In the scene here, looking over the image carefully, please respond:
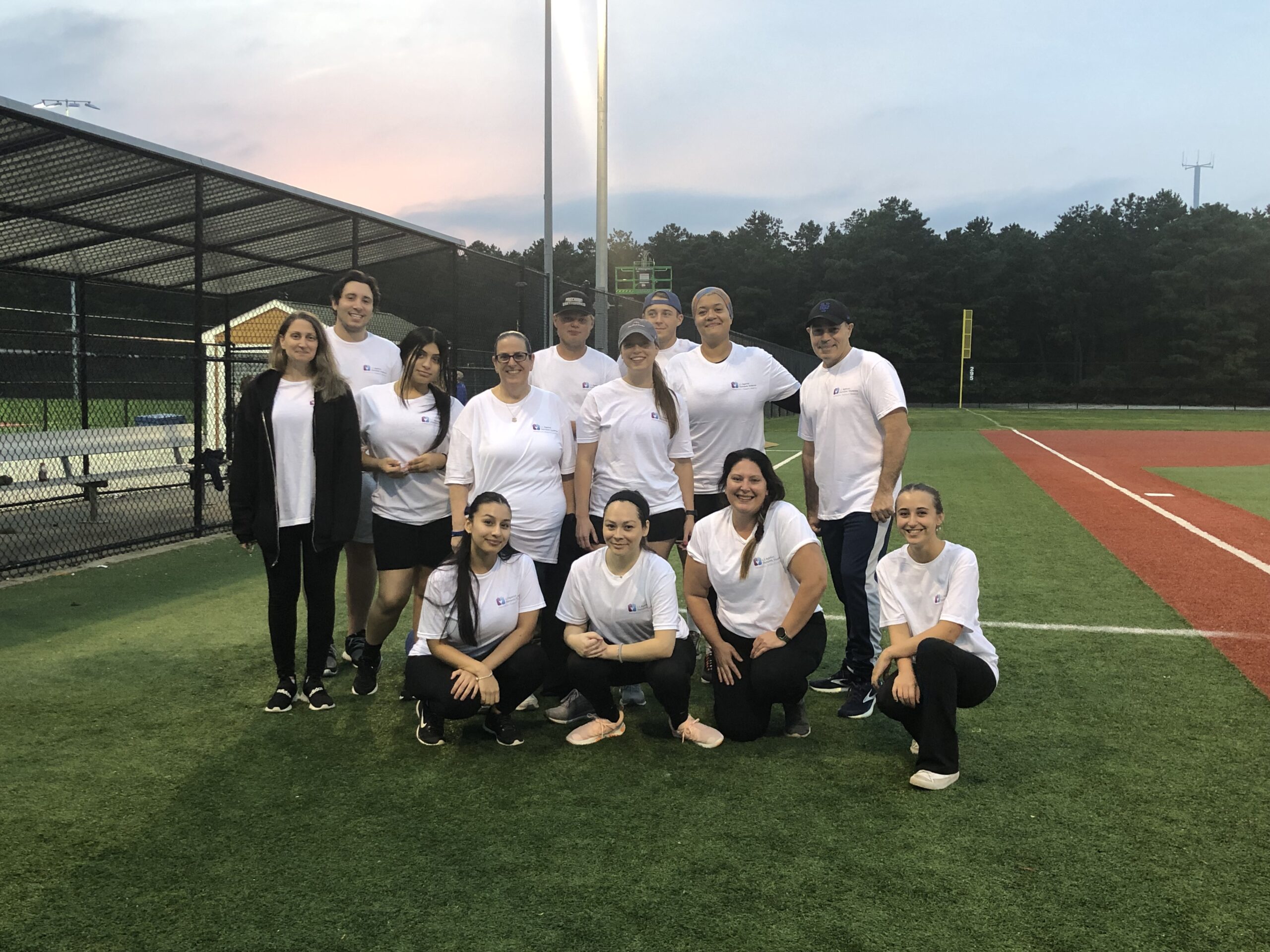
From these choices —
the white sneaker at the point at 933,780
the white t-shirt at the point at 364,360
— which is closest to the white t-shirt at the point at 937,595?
the white sneaker at the point at 933,780

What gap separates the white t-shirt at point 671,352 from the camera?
16.0 feet

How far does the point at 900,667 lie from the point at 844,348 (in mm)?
1621

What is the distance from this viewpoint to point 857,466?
14.6 ft

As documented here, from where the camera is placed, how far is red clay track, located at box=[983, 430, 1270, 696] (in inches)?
231

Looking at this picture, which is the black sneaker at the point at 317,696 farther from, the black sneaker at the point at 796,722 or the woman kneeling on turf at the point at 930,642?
the woman kneeling on turf at the point at 930,642

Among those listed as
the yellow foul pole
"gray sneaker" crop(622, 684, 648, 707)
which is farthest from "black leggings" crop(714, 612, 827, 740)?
the yellow foul pole

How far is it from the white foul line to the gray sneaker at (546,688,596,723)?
5.71m

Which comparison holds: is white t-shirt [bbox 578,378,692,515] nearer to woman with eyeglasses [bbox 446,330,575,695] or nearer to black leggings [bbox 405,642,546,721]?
woman with eyeglasses [bbox 446,330,575,695]

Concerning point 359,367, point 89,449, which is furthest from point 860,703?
point 89,449

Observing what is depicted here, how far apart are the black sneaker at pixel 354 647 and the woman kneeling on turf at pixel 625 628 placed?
1532 millimetres

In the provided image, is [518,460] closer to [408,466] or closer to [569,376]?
[408,466]

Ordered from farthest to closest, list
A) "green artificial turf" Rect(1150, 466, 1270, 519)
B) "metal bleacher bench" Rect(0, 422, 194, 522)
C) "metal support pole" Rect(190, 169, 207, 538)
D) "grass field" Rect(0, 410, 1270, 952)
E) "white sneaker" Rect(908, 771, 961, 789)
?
"green artificial turf" Rect(1150, 466, 1270, 519) < "metal bleacher bench" Rect(0, 422, 194, 522) < "metal support pole" Rect(190, 169, 207, 538) < "white sneaker" Rect(908, 771, 961, 789) < "grass field" Rect(0, 410, 1270, 952)

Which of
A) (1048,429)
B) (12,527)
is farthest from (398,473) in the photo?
(1048,429)

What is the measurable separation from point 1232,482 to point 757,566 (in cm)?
1240
